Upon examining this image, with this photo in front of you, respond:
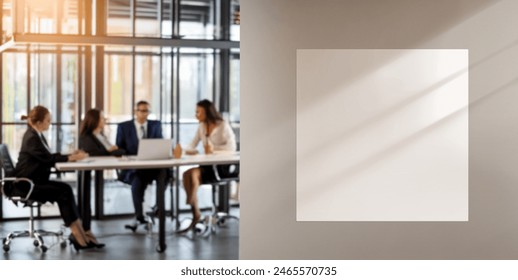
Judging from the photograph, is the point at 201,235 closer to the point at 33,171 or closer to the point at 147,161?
the point at 147,161

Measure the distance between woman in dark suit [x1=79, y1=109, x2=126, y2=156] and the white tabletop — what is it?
228 mm

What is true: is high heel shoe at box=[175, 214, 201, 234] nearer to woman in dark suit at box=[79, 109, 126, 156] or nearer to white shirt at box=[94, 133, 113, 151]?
woman in dark suit at box=[79, 109, 126, 156]

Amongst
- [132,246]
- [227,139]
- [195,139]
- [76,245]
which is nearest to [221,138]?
[227,139]

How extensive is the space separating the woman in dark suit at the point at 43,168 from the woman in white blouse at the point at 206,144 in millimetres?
1395

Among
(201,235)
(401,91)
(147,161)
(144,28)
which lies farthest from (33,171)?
(401,91)

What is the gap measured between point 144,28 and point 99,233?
8.63ft

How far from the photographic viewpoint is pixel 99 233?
911 cm

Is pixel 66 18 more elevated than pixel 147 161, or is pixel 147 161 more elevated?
pixel 66 18

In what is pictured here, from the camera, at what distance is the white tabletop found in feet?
25.7

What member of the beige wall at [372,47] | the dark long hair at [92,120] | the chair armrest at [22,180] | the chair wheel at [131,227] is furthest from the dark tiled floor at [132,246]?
the beige wall at [372,47]

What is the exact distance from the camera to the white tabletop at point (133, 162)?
7844 millimetres

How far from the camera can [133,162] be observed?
8078 millimetres
